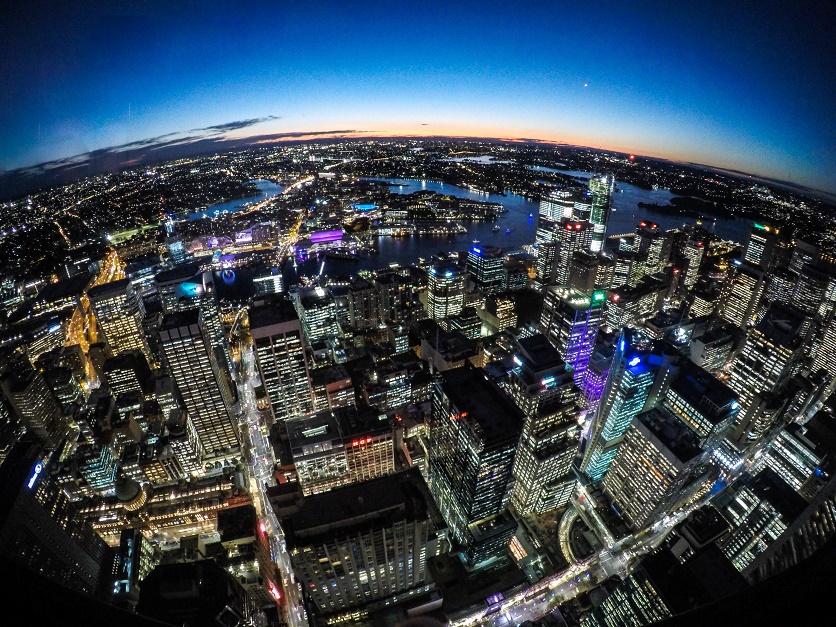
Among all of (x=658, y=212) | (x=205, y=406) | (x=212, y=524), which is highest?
(x=658, y=212)

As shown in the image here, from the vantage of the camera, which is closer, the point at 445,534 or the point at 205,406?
the point at 445,534

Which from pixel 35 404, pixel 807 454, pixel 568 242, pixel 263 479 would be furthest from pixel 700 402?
pixel 35 404

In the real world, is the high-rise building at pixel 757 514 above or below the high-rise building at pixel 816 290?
below

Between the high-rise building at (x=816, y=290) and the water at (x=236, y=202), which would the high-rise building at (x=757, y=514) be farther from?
the water at (x=236, y=202)

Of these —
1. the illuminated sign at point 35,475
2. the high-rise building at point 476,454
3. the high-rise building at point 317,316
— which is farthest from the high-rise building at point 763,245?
the illuminated sign at point 35,475

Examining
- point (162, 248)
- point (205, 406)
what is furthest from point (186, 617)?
point (162, 248)

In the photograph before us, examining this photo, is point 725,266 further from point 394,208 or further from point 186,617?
point 186,617
